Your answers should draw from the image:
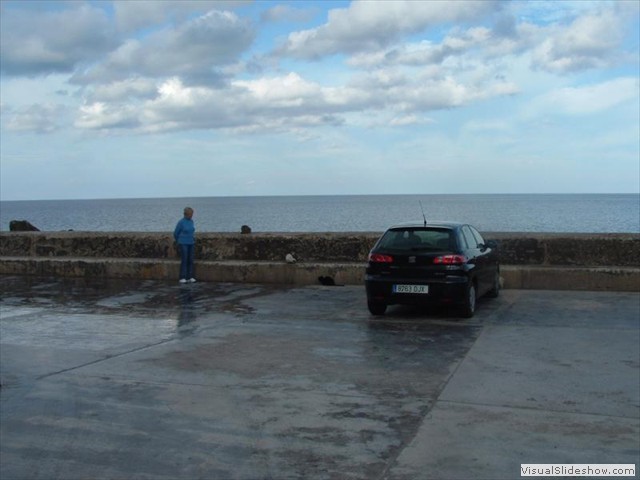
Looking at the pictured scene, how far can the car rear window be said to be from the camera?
35.0 feet

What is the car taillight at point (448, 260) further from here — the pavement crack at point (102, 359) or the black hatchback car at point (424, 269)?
the pavement crack at point (102, 359)

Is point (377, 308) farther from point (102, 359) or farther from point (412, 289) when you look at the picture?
point (102, 359)

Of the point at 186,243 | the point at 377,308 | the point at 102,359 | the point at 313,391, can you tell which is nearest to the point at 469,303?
the point at 377,308

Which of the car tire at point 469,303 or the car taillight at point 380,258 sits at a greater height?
the car taillight at point 380,258

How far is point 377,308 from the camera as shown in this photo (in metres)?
11.0

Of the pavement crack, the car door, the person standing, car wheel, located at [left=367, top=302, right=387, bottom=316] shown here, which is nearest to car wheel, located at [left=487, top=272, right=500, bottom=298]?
the car door

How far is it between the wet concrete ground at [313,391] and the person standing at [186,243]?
3.71 meters

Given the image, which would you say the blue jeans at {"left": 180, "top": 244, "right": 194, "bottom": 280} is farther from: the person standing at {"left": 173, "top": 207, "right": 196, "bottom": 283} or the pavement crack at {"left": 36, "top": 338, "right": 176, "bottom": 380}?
the pavement crack at {"left": 36, "top": 338, "right": 176, "bottom": 380}

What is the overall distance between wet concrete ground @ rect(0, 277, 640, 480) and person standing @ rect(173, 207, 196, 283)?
3706 mm

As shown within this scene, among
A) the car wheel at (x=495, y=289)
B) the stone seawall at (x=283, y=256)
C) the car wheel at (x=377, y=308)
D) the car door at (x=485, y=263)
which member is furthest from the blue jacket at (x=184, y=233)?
the car wheel at (x=495, y=289)

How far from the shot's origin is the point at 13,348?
28.1ft

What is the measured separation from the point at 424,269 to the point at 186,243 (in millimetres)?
6270

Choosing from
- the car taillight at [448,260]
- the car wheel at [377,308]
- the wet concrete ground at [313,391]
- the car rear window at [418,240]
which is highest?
the car rear window at [418,240]

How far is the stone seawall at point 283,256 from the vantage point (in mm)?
13906
